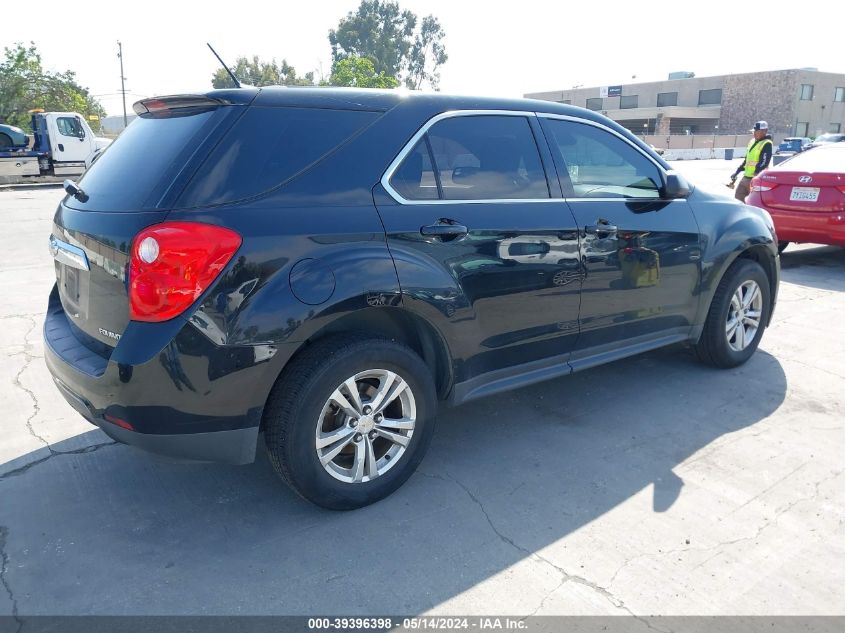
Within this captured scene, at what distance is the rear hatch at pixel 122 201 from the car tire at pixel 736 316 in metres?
3.44

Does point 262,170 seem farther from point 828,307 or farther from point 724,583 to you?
point 828,307

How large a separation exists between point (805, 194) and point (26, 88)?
4290 centimetres

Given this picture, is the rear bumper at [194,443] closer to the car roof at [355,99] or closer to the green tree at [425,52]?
the car roof at [355,99]

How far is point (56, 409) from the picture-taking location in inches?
162

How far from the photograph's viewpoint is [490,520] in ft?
9.82

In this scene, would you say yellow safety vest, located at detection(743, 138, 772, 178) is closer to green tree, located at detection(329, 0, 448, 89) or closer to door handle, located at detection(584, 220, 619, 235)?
door handle, located at detection(584, 220, 619, 235)

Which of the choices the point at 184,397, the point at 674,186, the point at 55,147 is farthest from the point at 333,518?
the point at 55,147

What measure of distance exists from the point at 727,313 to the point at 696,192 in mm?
888

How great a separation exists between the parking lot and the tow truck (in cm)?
2190

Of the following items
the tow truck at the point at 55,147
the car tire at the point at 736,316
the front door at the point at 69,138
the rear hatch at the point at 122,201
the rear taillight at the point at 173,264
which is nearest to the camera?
the rear taillight at the point at 173,264

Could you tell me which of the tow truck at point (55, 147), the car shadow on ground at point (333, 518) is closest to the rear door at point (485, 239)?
the car shadow on ground at point (333, 518)

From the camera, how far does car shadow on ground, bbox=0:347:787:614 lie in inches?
99.0

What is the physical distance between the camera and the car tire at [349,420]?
109 inches

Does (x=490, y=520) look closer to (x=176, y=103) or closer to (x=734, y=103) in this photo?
(x=176, y=103)
